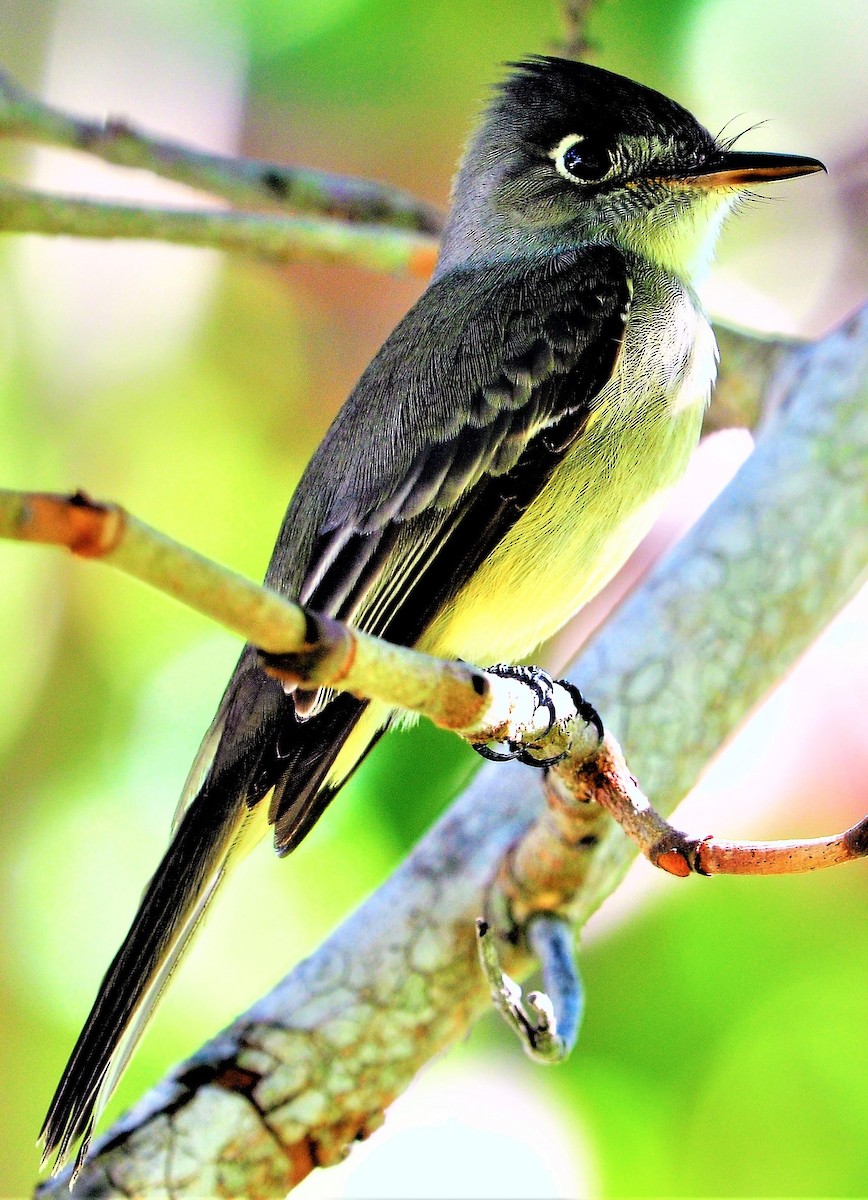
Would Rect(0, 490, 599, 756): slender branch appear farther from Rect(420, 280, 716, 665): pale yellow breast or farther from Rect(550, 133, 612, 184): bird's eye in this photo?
Rect(550, 133, 612, 184): bird's eye

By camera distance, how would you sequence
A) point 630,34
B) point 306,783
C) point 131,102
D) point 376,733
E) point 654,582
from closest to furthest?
1. point 306,783
2. point 376,733
3. point 654,582
4. point 630,34
5. point 131,102

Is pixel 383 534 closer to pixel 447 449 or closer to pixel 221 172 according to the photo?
pixel 447 449

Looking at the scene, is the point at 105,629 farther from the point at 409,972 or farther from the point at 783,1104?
the point at 783,1104

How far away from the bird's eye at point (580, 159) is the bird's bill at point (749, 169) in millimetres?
151

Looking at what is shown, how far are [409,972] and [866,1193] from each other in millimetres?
949

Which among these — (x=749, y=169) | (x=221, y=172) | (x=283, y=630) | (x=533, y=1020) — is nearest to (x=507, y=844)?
(x=533, y=1020)

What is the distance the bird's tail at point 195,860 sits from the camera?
5.55 ft

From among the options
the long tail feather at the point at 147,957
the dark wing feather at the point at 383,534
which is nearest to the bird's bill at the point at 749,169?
the dark wing feather at the point at 383,534

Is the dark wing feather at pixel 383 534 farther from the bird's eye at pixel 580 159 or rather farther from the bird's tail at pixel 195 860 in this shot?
the bird's eye at pixel 580 159

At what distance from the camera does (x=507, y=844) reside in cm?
186

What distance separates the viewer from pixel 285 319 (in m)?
2.84

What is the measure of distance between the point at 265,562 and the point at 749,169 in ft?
3.81

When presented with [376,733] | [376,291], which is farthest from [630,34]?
[376,733]

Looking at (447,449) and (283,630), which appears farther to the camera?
(447,449)
